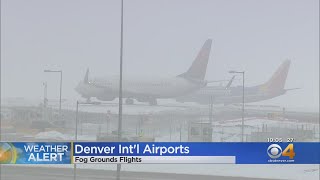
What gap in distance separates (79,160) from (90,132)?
297 inches

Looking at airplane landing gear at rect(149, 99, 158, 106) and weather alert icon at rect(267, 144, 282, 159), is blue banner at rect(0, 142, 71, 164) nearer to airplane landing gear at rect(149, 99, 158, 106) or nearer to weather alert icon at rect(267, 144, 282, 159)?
weather alert icon at rect(267, 144, 282, 159)

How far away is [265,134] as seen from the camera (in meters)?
20.7

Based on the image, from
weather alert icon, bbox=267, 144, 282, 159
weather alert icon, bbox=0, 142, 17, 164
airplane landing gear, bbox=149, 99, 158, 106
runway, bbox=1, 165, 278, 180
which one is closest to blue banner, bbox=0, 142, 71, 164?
weather alert icon, bbox=0, 142, 17, 164

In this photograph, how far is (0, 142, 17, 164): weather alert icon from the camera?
15188 millimetres

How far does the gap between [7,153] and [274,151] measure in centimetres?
928

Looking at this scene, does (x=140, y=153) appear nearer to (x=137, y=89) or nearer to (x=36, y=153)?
(x=36, y=153)

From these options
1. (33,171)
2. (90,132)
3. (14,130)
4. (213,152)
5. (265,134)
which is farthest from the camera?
(33,171)

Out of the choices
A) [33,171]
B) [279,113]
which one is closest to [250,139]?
[279,113]

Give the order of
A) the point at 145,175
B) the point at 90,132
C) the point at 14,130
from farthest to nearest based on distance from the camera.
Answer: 1. the point at 145,175
2. the point at 14,130
3. the point at 90,132

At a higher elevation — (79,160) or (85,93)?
(85,93)

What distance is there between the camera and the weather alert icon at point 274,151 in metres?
15.5

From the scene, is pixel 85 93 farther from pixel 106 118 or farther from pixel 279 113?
pixel 279 113

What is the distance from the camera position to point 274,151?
618 inches

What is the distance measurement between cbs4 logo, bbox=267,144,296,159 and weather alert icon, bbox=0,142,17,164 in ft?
28.9
